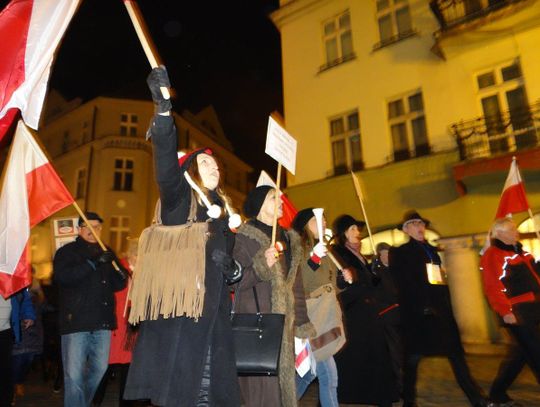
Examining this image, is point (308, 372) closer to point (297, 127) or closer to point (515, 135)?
point (515, 135)

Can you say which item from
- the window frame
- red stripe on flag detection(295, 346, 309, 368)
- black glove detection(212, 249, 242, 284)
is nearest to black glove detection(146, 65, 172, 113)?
black glove detection(212, 249, 242, 284)

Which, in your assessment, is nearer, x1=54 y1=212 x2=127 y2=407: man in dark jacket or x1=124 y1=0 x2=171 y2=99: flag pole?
x1=124 y1=0 x2=171 y2=99: flag pole

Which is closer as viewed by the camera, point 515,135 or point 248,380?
point 248,380

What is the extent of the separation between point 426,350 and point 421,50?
1013 cm

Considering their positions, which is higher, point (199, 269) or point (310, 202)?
point (310, 202)

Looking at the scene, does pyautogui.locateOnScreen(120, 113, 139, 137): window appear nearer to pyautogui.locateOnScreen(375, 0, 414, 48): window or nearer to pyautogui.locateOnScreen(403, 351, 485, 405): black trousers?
pyautogui.locateOnScreen(375, 0, 414, 48): window

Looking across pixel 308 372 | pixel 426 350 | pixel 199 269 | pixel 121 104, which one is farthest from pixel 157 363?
pixel 121 104

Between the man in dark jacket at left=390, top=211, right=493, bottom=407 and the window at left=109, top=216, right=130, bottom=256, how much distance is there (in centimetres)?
2420

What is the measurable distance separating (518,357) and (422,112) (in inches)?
350

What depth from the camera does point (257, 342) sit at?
285 centimetres

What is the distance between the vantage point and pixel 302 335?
3686 mm

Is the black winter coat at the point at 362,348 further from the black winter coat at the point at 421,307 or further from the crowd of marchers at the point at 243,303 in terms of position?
the black winter coat at the point at 421,307

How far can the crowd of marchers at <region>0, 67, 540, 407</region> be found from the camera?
2406 mm

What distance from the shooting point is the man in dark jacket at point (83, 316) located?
430 centimetres
